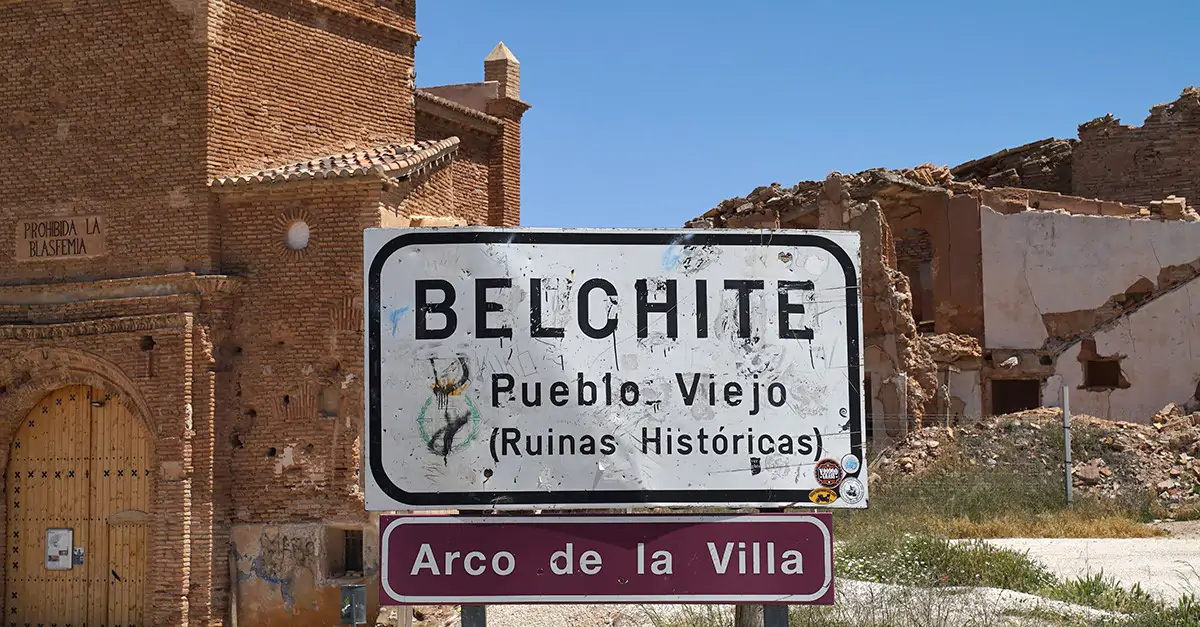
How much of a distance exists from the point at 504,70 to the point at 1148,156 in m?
15.8

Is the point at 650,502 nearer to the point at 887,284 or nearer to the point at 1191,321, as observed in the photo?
the point at 887,284

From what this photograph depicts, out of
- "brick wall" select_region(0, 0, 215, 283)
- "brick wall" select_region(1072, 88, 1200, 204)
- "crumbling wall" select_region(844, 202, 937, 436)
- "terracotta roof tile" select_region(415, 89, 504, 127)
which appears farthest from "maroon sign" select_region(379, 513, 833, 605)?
"brick wall" select_region(1072, 88, 1200, 204)

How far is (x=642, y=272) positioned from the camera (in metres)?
4.68

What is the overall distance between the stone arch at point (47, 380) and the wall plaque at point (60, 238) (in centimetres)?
129

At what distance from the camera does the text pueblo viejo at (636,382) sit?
460cm

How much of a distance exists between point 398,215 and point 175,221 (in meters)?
2.89

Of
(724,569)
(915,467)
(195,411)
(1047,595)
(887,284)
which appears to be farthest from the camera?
(887,284)

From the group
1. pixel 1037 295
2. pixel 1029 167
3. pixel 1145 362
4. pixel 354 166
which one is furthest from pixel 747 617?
pixel 1029 167

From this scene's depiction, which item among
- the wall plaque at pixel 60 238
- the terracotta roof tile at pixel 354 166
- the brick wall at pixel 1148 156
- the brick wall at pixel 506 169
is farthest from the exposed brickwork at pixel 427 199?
the brick wall at pixel 1148 156

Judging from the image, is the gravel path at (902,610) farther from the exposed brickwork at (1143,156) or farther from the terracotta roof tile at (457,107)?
the exposed brickwork at (1143,156)

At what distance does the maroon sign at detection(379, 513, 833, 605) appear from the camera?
449 cm

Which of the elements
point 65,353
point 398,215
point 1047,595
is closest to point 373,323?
point 1047,595

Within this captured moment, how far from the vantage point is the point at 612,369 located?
183 inches

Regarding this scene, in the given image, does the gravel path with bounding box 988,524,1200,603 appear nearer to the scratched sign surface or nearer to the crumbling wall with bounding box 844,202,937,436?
the crumbling wall with bounding box 844,202,937,436
